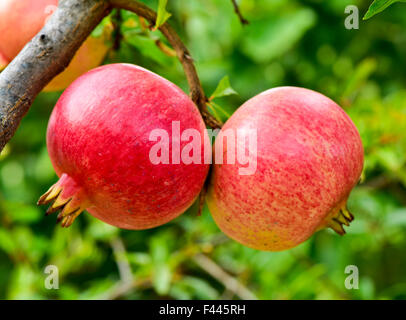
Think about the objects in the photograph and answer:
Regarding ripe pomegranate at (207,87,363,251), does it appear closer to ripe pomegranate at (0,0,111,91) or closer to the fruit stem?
the fruit stem

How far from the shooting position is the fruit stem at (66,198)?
0.89m

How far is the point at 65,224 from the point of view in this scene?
89cm

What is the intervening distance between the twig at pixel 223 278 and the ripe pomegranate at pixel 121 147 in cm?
99

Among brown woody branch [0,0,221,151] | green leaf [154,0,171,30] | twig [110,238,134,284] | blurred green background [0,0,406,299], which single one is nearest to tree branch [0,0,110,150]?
brown woody branch [0,0,221,151]

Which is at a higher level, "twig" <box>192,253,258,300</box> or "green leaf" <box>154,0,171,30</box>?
"green leaf" <box>154,0,171,30</box>

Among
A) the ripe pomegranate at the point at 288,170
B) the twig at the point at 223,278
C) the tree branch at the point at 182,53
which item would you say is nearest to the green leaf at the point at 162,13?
the tree branch at the point at 182,53

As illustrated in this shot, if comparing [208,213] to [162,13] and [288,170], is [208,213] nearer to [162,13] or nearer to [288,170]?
[288,170]

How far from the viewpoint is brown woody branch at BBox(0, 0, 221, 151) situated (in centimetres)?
80

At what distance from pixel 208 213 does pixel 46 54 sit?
4.75 ft

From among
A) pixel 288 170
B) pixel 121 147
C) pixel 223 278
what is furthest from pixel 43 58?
pixel 223 278

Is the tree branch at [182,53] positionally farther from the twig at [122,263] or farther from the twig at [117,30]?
the twig at [122,263]

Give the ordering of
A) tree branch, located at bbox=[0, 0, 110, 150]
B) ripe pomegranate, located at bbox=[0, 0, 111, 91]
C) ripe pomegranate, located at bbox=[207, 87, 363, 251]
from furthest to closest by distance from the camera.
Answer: ripe pomegranate, located at bbox=[0, 0, 111, 91] < ripe pomegranate, located at bbox=[207, 87, 363, 251] < tree branch, located at bbox=[0, 0, 110, 150]

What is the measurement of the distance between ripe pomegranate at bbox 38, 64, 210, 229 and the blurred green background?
35cm
